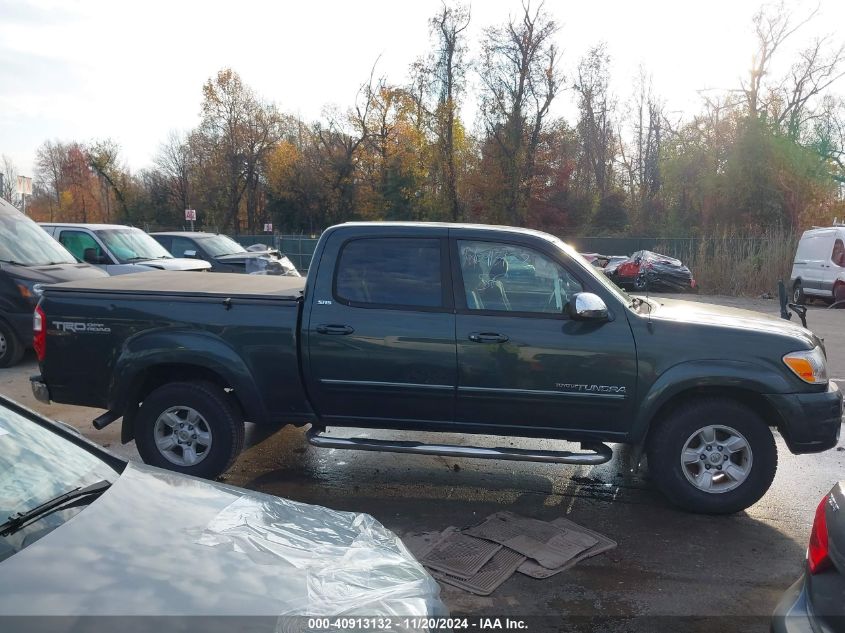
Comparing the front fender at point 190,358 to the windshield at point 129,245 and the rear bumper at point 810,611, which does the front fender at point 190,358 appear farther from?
the windshield at point 129,245

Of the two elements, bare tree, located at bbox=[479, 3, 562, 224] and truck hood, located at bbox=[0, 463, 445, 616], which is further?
bare tree, located at bbox=[479, 3, 562, 224]

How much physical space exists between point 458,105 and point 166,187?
81.3ft

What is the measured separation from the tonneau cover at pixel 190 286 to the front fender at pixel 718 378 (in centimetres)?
269

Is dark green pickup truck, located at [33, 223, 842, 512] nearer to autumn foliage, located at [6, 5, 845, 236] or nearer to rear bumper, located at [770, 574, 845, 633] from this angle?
rear bumper, located at [770, 574, 845, 633]

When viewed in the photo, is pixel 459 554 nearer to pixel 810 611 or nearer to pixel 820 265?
pixel 810 611

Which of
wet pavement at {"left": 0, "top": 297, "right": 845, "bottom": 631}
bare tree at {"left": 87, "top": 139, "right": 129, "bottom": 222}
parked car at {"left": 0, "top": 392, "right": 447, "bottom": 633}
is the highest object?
bare tree at {"left": 87, "top": 139, "right": 129, "bottom": 222}

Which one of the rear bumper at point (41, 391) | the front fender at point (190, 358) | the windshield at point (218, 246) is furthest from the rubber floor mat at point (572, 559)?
the windshield at point (218, 246)

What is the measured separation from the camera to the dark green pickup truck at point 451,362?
15.2 ft

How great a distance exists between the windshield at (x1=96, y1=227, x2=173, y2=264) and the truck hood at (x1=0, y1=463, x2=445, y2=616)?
10354 mm

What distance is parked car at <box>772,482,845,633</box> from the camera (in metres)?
2.29

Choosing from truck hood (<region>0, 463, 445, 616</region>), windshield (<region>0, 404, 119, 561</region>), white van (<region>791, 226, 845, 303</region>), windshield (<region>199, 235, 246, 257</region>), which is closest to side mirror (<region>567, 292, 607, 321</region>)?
truck hood (<region>0, 463, 445, 616</region>)

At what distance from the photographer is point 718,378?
4559mm

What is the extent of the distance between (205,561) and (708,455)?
3.74 meters

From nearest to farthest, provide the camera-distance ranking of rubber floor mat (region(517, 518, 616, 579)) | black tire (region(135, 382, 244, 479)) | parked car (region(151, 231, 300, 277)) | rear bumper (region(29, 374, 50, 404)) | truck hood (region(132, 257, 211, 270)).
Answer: rubber floor mat (region(517, 518, 616, 579)) < black tire (region(135, 382, 244, 479)) < rear bumper (region(29, 374, 50, 404)) < truck hood (region(132, 257, 211, 270)) < parked car (region(151, 231, 300, 277))
